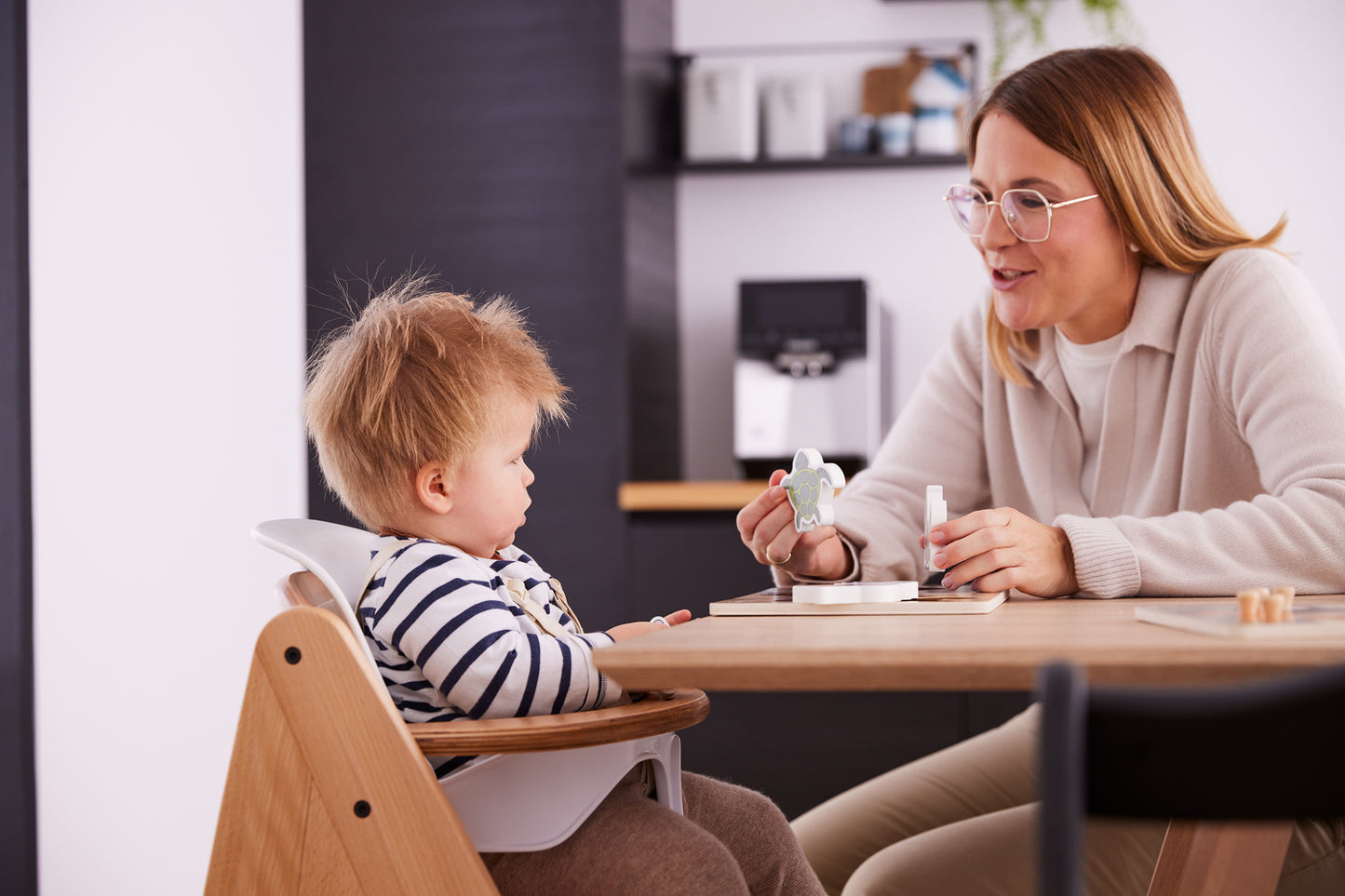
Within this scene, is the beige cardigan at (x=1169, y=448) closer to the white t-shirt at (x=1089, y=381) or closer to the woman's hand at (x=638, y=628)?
the white t-shirt at (x=1089, y=381)

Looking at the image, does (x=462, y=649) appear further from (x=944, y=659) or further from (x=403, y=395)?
(x=944, y=659)

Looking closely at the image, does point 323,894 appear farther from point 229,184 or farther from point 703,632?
point 229,184

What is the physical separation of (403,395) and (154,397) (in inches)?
76.8

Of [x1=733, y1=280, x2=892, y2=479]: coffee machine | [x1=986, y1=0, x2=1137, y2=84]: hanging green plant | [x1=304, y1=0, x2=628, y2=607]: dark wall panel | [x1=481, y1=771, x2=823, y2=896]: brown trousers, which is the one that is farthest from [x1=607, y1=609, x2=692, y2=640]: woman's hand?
[x1=986, y1=0, x2=1137, y2=84]: hanging green plant

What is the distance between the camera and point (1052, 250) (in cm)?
145

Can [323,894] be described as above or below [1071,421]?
below

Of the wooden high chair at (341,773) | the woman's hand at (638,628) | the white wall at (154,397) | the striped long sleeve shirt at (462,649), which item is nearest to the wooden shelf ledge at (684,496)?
the white wall at (154,397)

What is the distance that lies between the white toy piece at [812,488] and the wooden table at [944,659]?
36cm

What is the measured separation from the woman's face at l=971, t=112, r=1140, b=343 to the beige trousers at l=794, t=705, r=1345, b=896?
0.50 m

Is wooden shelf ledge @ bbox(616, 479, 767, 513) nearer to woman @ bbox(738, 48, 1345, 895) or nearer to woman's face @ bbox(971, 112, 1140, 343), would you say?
woman @ bbox(738, 48, 1345, 895)

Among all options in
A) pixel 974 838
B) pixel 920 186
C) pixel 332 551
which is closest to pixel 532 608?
pixel 332 551

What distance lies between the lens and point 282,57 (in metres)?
2.92

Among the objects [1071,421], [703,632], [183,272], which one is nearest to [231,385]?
[183,272]

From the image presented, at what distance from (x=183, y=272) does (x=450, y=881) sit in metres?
2.31
